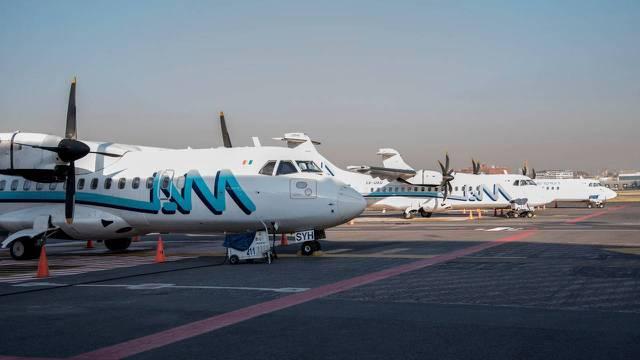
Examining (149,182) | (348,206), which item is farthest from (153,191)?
(348,206)

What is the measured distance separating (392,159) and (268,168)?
3497 centimetres

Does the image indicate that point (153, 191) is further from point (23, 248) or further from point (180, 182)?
point (23, 248)

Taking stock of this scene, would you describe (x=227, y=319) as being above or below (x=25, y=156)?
below

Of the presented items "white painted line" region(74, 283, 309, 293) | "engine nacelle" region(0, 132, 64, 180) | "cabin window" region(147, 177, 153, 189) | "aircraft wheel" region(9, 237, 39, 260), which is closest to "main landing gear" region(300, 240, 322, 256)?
"cabin window" region(147, 177, 153, 189)

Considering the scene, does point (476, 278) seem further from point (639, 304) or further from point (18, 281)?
point (18, 281)

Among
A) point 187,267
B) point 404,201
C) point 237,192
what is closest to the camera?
point 187,267

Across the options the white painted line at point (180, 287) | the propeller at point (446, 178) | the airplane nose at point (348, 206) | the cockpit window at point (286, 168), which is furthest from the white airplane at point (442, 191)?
the white painted line at point (180, 287)

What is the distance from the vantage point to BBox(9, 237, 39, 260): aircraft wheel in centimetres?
2020

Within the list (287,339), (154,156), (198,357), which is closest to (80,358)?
(198,357)

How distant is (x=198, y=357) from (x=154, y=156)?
14.8 meters

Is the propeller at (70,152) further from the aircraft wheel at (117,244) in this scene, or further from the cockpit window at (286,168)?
the cockpit window at (286,168)

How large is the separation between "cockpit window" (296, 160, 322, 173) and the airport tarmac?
8.66 ft

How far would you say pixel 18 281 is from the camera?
1450cm

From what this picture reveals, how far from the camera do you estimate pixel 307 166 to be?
743 inches
